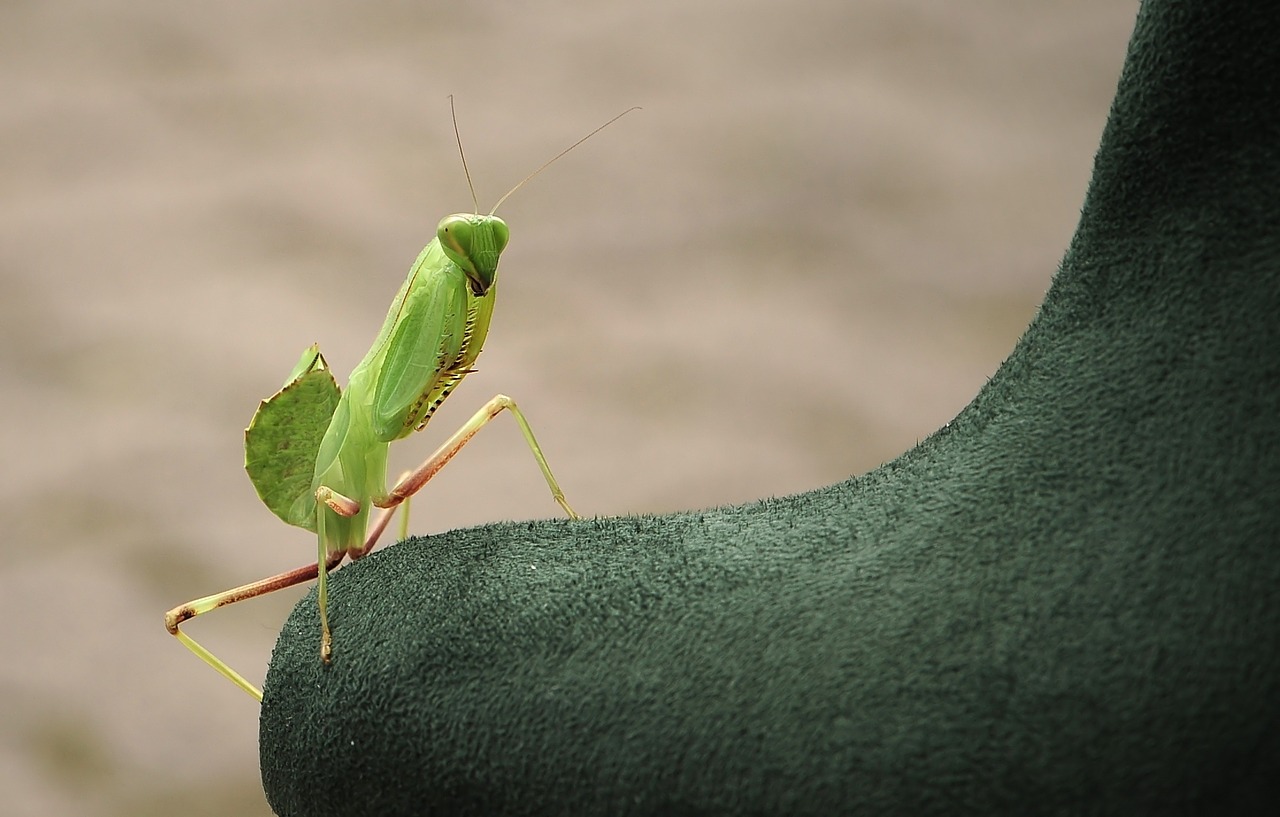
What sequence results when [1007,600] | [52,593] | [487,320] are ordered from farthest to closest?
1. [52,593]
2. [487,320]
3. [1007,600]

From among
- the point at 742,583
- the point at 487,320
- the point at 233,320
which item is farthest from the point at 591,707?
the point at 233,320

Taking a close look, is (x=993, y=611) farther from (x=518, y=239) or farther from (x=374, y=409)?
(x=518, y=239)

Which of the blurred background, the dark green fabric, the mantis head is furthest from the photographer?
the blurred background

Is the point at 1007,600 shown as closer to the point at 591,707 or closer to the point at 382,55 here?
the point at 591,707

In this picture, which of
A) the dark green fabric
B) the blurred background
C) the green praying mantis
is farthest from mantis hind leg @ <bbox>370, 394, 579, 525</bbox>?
the blurred background

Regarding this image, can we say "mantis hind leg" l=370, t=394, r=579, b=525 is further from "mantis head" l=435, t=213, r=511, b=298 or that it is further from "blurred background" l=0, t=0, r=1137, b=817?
"blurred background" l=0, t=0, r=1137, b=817
